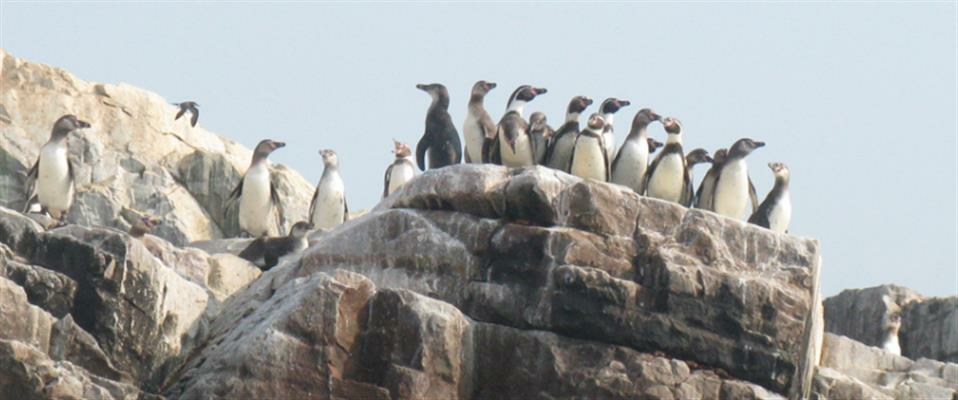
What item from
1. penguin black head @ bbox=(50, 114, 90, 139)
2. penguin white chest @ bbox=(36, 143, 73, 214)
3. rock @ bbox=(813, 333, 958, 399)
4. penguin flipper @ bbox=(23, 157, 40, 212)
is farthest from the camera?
penguin black head @ bbox=(50, 114, 90, 139)

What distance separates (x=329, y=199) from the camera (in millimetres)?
32281

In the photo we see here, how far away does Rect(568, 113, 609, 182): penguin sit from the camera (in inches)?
1022

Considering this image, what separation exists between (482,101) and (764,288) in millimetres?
8429

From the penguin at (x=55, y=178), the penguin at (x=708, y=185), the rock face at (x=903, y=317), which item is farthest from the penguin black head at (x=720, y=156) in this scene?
the penguin at (x=55, y=178)

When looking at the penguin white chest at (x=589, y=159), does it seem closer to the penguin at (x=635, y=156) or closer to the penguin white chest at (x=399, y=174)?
the penguin at (x=635, y=156)

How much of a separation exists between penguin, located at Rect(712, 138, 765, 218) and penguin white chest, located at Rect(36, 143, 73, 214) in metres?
8.69

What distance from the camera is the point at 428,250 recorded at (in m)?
22.4

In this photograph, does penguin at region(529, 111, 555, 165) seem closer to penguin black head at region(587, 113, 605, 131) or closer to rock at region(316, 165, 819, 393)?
penguin black head at region(587, 113, 605, 131)

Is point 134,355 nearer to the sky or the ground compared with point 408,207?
nearer to the ground

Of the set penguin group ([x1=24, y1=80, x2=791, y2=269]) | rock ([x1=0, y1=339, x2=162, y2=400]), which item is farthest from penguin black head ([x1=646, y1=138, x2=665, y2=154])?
rock ([x1=0, y1=339, x2=162, y2=400])

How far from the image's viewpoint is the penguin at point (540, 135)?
2702 centimetres

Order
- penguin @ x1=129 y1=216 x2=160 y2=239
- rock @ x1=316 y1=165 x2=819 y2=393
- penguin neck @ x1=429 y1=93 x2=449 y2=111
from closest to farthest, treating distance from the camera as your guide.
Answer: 1. rock @ x1=316 y1=165 x2=819 y2=393
2. penguin @ x1=129 y1=216 x2=160 y2=239
3. penguin neck @ x1=429 y1=93 x2=449 y2=111

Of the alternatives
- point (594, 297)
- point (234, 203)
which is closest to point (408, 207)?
point (594, 297)

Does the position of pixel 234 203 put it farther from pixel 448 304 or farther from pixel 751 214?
pixel 448 304
